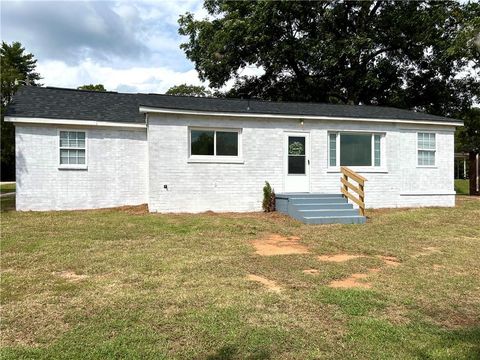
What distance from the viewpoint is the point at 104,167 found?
44.7 ft

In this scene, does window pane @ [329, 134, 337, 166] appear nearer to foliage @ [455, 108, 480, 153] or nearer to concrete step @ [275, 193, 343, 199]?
concrete step @ [275, 193, 343, 199]

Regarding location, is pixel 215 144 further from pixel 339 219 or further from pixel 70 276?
pixel 70 276

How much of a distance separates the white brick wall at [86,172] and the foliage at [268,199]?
437 cm

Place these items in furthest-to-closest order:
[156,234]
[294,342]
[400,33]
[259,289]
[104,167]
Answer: [400,33] < [104,167] < [156,234] < [259,289] < [294,342]

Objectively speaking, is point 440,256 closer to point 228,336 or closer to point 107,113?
point 228,336

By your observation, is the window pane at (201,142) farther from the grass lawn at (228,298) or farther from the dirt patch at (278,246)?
the dirt patch at (278,246)

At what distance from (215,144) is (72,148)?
15.8 ft

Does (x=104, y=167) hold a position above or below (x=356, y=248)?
above

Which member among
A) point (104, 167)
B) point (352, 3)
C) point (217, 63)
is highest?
point (352, 3)

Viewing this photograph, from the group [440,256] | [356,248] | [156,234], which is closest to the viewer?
[440,256]

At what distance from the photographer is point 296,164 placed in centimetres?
1363

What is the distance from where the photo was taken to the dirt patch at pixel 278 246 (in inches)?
288

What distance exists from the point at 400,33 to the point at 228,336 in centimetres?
2554

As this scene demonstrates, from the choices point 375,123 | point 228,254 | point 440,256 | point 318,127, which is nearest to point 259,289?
point 228,254
